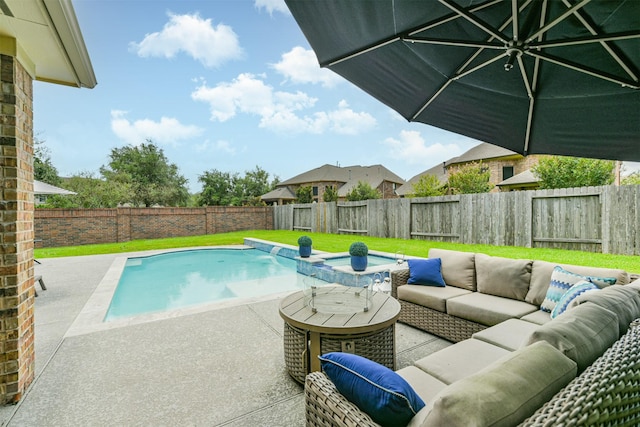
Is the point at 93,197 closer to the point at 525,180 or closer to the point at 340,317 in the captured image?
the point at 340,317

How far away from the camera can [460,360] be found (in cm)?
211

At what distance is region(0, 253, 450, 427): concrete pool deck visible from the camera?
224 cm

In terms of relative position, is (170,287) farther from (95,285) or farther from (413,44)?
(413,44)

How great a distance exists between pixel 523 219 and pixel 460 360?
7.70 m

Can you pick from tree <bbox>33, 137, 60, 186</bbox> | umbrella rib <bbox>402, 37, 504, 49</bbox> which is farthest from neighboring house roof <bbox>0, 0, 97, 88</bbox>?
tree <bbox>33, 137, 60, 186</bbox>

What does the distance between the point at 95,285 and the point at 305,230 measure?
11565 mm

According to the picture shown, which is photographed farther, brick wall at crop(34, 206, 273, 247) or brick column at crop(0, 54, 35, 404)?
brick wall at crop(34, 206, 273, 247)

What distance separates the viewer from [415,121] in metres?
3.77

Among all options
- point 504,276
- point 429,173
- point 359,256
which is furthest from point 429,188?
point 504,276

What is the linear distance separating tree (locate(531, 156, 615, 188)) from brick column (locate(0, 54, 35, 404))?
1849 cm

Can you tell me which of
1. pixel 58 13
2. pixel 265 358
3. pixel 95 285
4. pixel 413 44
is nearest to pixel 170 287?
pixel 95 285

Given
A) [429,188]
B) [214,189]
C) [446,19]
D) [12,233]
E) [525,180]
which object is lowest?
[12,233]

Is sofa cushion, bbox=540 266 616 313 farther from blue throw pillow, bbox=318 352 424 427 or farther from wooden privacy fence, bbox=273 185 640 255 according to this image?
wooden privacy fence, bbox=273 185 640 255

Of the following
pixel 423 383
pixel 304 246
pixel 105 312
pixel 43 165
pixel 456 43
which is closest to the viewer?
pixel 423 383
